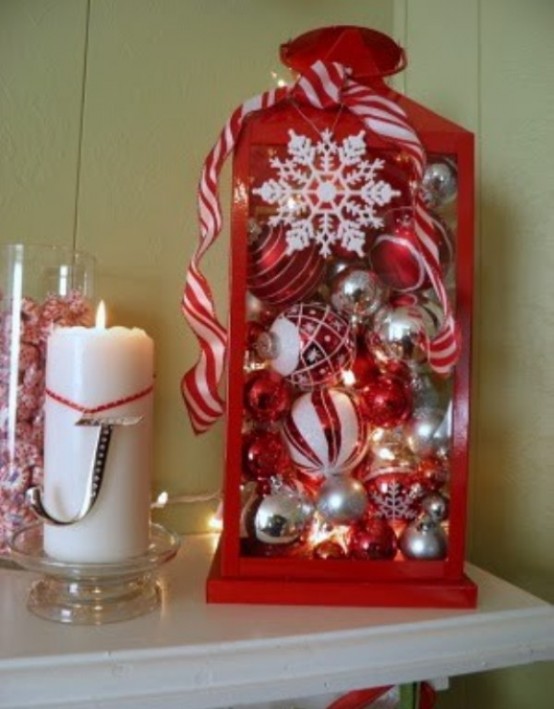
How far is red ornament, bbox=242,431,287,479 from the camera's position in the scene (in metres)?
0.58

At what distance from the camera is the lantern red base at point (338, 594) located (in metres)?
0.55

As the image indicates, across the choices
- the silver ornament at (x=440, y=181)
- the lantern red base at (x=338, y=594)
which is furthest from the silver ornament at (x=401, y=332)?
the lantern red base at (x=338, y=594)

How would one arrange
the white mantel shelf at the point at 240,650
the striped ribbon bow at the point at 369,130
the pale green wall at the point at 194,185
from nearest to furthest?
1. the white mantel shelf at the point at 240,650
2. the striped ribbon bow at the point at 369,130
3. the pale green wall at the point at 194,185

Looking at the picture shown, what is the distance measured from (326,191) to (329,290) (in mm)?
94

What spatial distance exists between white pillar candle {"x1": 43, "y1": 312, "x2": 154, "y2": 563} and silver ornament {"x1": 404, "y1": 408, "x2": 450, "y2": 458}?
0.26m

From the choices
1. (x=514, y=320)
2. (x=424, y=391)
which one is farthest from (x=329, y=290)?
(x=514, y=320)

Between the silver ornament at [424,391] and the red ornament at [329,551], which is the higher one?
the silver ornament at [424,391]

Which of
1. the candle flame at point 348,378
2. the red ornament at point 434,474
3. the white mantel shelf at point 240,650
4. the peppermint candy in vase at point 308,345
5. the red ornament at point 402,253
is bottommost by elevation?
the white mantel shelf at point 240,650

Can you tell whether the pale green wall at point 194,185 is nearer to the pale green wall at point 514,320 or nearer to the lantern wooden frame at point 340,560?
the pale green wall at point 514,320

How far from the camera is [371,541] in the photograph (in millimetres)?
573

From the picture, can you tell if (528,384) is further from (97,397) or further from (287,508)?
(97,397)

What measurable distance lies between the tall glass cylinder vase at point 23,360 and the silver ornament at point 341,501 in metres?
0.28

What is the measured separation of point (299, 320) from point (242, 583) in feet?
0.80

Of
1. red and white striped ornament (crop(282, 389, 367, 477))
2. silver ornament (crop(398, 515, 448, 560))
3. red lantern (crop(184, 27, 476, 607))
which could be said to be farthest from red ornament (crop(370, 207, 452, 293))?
silver ornament (crop(398, 515, 448, 560))
